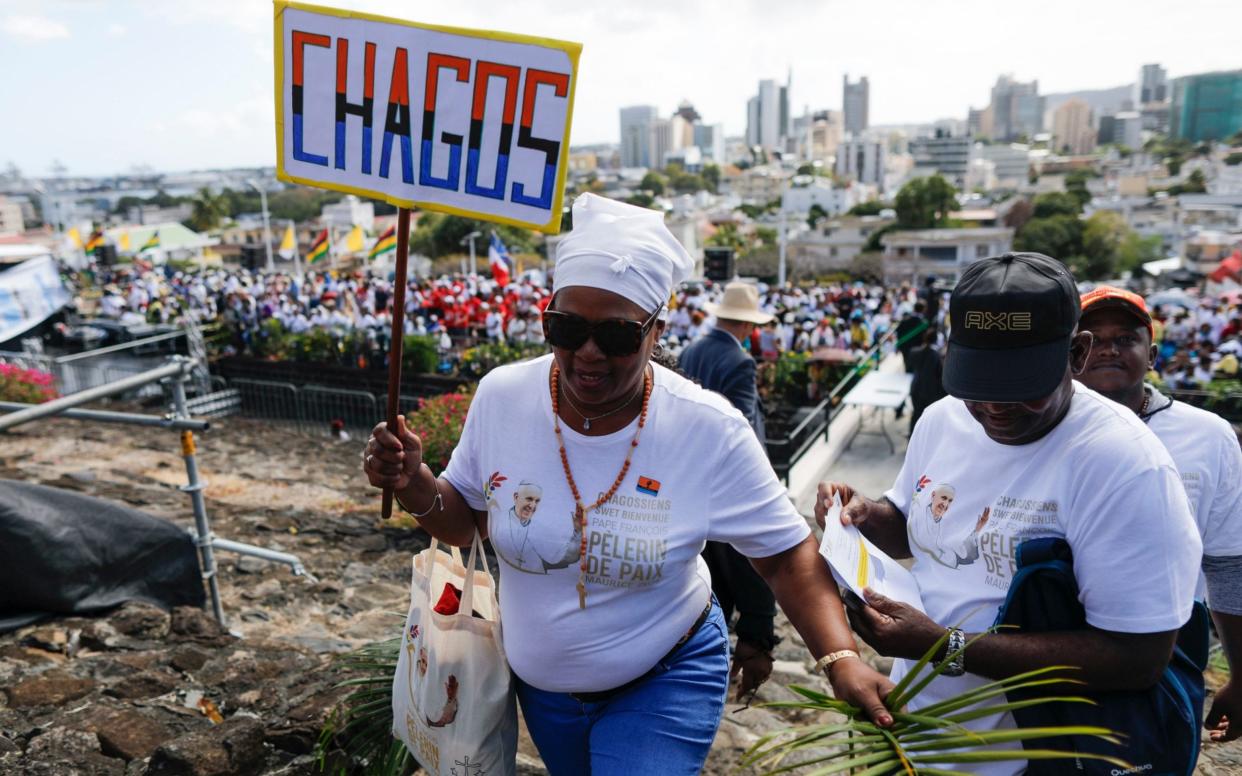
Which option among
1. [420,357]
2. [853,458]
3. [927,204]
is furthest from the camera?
[927,204]

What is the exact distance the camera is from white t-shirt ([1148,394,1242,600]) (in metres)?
2.14

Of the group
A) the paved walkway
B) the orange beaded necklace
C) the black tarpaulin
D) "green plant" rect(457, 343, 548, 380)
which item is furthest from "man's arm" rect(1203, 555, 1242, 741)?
"green plant" rect(457, 343, 548, 380)

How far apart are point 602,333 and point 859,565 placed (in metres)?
0.75

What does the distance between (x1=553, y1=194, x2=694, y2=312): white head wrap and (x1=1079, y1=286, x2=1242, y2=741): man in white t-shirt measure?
1.34 metres

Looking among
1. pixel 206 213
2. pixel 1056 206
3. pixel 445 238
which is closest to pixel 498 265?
pixel 445 238

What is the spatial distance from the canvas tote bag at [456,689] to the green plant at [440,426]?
4.95m

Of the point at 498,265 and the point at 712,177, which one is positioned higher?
the point at 712,177

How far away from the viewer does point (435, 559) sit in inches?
86.2

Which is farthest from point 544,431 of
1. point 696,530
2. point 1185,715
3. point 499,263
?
point 499,263

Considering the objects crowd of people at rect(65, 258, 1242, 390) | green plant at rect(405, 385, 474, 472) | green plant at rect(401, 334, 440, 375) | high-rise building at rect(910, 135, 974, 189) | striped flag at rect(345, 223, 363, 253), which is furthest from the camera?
high-rise building at rect(910, 135, 974, 189)

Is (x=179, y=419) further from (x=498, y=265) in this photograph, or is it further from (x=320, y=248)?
(x=320, y=248)

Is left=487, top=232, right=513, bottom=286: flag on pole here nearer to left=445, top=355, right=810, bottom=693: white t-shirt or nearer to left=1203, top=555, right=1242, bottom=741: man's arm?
left=445, top=355, right=810, bottom=693: white t-shirt

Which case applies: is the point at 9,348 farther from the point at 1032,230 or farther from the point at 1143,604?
the point at 1032,230

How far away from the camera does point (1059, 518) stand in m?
1.65
